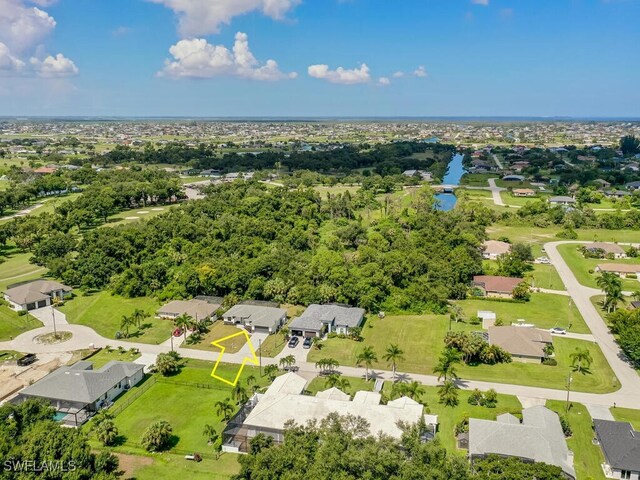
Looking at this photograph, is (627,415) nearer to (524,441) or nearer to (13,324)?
(524,441)

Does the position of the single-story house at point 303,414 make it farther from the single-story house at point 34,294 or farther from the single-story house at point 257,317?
the single-story house at point 34,294

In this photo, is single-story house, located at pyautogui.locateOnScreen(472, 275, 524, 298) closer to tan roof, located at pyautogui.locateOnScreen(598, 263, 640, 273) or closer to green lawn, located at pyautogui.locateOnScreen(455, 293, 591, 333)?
green lawn, located at pyautogui.locateOnScreen(455, 293, 591, 333)

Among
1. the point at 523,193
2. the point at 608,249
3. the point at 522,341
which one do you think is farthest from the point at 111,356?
the point at 523,193

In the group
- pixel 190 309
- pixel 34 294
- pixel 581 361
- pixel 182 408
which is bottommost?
pixel 182 408

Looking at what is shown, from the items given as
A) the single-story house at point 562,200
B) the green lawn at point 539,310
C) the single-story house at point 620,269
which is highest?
the single-story house at point 562,200

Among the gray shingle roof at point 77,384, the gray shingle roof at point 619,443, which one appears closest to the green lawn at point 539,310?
the gray shingle roof at point 619,443

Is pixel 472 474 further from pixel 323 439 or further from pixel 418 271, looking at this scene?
pixel 418 271
